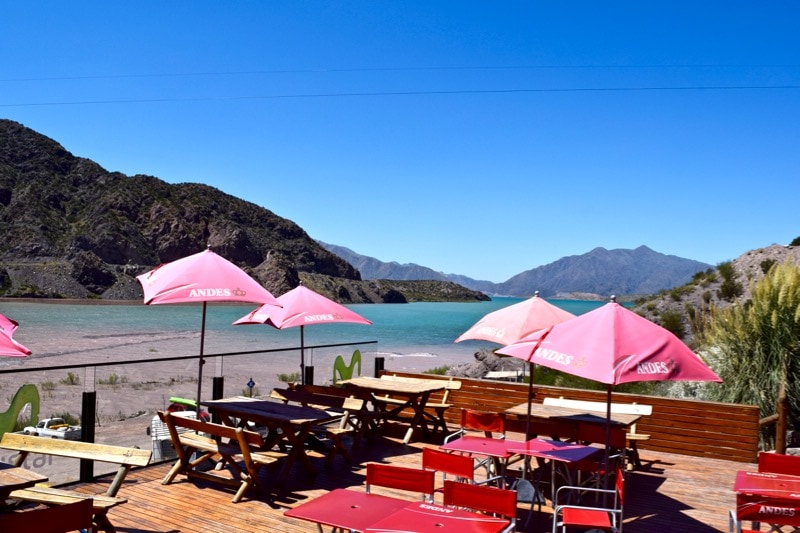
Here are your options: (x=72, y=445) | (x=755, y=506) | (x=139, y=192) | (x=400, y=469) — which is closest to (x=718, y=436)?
(x=755, y=506)

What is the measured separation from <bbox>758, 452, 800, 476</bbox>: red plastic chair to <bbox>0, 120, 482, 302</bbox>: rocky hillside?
274ft

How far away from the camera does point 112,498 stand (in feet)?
15.1

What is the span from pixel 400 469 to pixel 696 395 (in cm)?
805

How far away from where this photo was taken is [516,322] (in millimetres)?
6785

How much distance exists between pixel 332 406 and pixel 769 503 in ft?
16.4

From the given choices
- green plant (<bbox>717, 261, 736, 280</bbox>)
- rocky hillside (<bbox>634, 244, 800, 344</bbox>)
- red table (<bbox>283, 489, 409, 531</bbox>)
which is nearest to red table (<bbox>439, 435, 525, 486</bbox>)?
red table (<bbox>283, 489, 409, 531</bbox>)

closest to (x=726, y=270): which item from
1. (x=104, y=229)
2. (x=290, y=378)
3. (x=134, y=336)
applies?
(x=290, y=378)

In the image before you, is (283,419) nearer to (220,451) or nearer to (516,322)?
(220,451)

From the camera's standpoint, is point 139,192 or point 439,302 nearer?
point 139,192

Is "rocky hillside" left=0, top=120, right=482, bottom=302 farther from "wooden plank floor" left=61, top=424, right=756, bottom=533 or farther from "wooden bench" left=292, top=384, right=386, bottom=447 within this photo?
"wooden plank floor" left=61, top=424, right=756, bottom=533

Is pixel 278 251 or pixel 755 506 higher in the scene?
pixel 278 251

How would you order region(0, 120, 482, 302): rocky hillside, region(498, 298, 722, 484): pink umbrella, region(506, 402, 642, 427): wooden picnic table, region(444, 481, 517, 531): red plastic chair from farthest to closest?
region(0, 120, 482, 302): rocky hillside
region(506, 402, 642, 427): wooden picnic table
region(498, 298, 722, 484): pink umbrella
region(444, 481, 517, 531): red plastic chair

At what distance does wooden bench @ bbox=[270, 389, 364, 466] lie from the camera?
761 cm

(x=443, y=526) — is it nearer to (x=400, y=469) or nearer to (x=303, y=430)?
(x=400, y=469)
